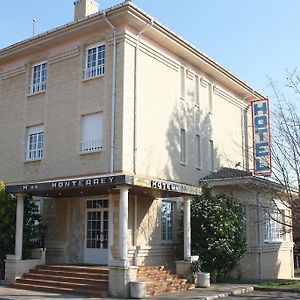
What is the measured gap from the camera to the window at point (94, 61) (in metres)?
18.6

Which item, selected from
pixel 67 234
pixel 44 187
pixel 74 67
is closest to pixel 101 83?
pixel 74 67

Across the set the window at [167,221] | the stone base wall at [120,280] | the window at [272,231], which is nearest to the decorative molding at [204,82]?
the window at [167,221]

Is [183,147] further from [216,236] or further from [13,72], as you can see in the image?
[13,72]

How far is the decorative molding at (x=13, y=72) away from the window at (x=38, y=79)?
69 centimetres

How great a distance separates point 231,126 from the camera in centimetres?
2514

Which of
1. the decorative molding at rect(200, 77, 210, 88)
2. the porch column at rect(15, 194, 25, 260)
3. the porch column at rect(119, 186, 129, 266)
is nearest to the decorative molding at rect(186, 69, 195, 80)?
the decorative molding at rect(200, 77, 210, 88)

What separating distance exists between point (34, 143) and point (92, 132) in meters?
3.55

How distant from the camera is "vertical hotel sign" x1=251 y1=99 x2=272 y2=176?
63.1 ft

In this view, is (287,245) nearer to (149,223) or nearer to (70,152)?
(149,223)

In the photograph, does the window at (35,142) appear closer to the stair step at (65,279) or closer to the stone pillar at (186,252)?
the stair step at (65,279)

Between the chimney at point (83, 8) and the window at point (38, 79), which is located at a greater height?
the chimney at point (83, 8)

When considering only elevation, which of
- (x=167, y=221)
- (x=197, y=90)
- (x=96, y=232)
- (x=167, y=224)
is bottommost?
(x=96, y=232)

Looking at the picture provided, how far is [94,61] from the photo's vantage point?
1888 cm

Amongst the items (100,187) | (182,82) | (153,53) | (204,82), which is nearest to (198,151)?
(182,82)
